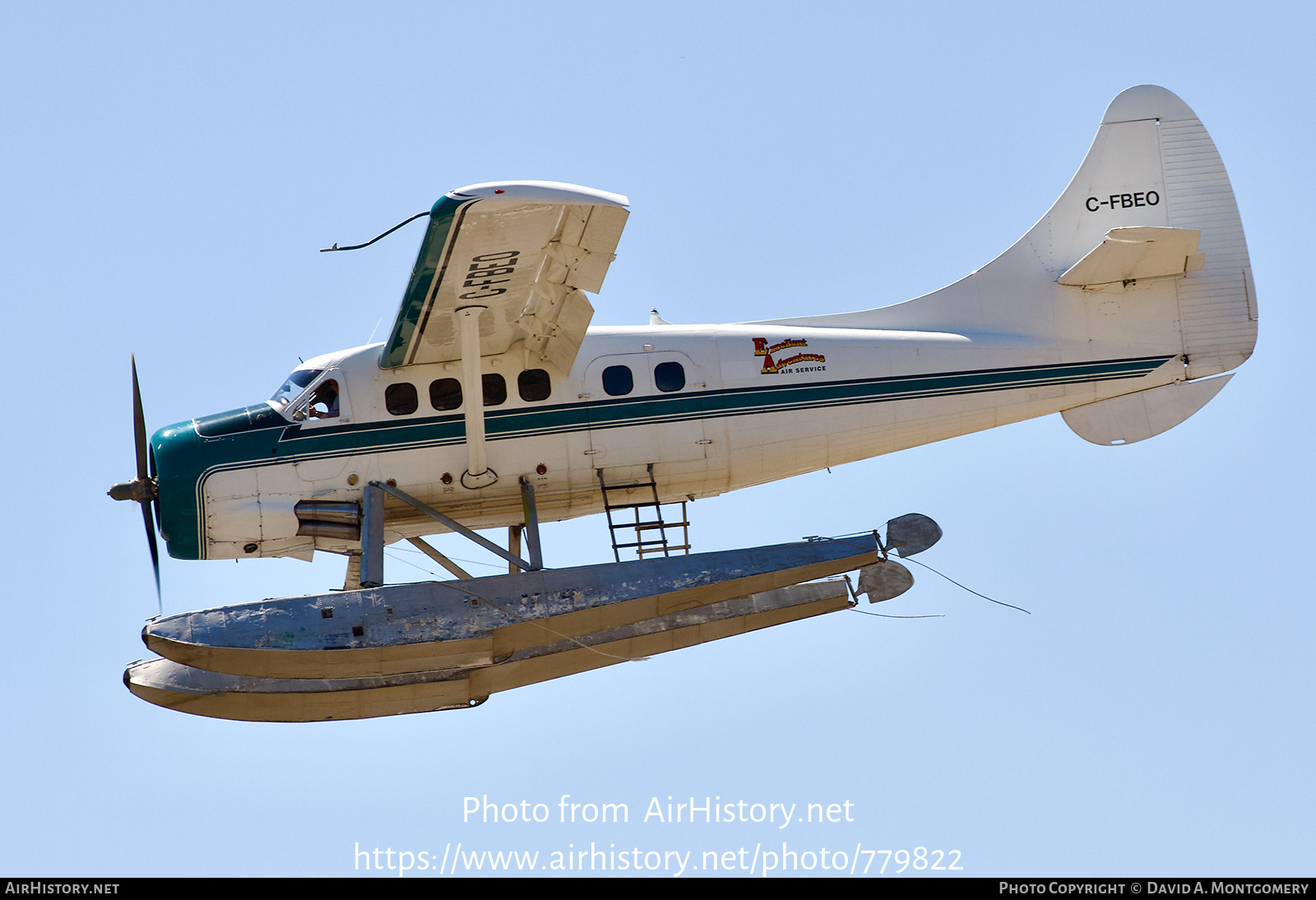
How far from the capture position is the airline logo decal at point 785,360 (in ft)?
58.2

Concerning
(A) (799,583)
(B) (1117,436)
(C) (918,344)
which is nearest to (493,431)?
(A) (799,583)

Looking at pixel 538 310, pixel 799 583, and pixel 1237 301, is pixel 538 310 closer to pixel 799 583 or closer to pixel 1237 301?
pixel 799 583

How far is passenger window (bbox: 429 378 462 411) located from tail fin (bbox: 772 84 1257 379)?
13.5 feet

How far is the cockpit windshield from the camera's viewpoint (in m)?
17.2

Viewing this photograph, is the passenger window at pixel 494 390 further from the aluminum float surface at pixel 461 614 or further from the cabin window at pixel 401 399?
the aluminum float surface at pixel 461 614

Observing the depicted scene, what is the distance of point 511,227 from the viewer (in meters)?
15.0

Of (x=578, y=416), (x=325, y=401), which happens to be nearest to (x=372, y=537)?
(x=325, y=401)

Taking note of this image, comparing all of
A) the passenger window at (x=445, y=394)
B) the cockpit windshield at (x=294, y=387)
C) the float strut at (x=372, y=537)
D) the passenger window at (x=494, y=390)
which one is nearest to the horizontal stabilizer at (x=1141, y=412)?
the passenger window at (x=494, y=390)

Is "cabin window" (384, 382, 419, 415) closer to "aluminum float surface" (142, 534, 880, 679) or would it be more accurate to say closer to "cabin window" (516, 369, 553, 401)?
"cabin window" (516, 369, 553, 401)

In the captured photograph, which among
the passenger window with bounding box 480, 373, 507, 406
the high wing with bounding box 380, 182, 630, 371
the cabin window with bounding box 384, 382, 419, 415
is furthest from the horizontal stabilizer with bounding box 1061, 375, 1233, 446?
the cabin window with bounding box 384, 382, 419, 415

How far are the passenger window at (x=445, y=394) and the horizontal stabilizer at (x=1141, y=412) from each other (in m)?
7.18

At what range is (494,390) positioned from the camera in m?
17.2

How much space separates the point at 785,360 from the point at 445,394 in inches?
154

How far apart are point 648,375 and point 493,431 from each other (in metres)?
1.88
